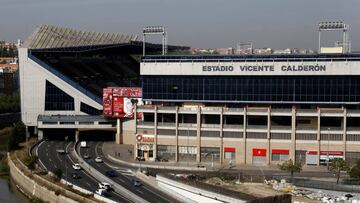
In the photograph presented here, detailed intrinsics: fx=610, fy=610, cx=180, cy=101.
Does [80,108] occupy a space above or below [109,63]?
below

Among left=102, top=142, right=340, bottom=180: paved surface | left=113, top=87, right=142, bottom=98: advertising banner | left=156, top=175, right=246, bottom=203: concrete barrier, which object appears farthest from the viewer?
left=113, top=87, right=142, bottom=98: advertising banner

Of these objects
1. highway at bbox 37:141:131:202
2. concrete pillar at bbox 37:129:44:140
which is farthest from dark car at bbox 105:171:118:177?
concrete pillar at bbox 37:129:44:140

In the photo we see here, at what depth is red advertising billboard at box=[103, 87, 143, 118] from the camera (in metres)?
81.5

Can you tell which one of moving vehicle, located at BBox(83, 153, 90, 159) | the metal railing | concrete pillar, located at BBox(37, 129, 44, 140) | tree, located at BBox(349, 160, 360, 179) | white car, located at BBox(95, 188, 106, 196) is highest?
concrete pillar, located at BBox(37, 129, 44, 140)

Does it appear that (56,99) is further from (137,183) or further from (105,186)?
(105,186)

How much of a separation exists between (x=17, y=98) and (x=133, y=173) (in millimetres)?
73150

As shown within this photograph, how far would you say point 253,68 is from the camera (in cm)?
6844

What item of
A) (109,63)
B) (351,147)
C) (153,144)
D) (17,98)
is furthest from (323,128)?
(17,98)

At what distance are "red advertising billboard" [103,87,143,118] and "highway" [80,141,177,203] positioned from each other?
6083mm

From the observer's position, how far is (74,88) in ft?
299

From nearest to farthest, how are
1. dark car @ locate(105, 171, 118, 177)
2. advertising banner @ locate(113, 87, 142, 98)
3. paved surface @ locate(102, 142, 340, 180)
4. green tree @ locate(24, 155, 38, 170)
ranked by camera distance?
dark car @ locate(105, 171, 118, 177), paved surface @ locate(102, 142, 340, 180), green tree @ locate(24, 155, 38, 170), advertising banner @ locate(113, 87, 142, 98)

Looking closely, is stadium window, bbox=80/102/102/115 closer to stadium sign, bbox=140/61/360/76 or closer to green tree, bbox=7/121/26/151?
green tree, bbox=7/121/26/151

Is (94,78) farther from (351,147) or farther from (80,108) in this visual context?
(351,147)

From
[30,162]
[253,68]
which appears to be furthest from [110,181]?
[253,68]
